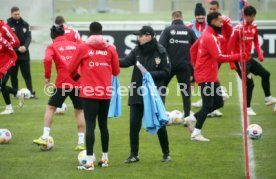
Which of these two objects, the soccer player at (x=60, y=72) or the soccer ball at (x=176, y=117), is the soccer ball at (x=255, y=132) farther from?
the soccer player at (x=60, y=72)

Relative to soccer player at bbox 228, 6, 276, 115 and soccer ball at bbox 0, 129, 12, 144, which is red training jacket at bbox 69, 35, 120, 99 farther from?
soccer player at bbox 228, 6, 276, 115

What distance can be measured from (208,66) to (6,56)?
513 centimetres

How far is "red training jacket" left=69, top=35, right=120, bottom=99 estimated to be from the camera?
1210 centimetres

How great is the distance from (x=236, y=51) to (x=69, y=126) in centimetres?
409

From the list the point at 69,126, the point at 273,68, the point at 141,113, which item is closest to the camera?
the point at 141,113

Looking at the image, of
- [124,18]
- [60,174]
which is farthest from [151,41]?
[124,18]

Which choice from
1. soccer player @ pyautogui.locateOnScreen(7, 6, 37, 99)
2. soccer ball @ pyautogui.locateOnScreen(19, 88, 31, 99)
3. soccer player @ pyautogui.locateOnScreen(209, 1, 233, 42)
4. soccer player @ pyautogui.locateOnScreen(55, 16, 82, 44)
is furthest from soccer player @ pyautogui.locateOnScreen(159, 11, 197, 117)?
soccer player @ pyautogui.locateOnScreen(7, 6, 37, 99)

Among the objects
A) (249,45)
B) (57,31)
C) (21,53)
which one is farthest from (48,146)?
(21,53)

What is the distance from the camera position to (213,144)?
47.8 feet

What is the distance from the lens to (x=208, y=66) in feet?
47.9

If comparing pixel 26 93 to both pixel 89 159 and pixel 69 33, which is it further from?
pixel 89 159

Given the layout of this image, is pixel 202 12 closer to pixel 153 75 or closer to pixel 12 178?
pixel 153 75

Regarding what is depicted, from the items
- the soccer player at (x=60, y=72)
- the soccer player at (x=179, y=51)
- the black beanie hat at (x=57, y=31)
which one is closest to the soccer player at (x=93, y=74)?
the soccer player at (x=60, y=72)

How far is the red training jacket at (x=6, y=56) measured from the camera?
1692 centimetres
